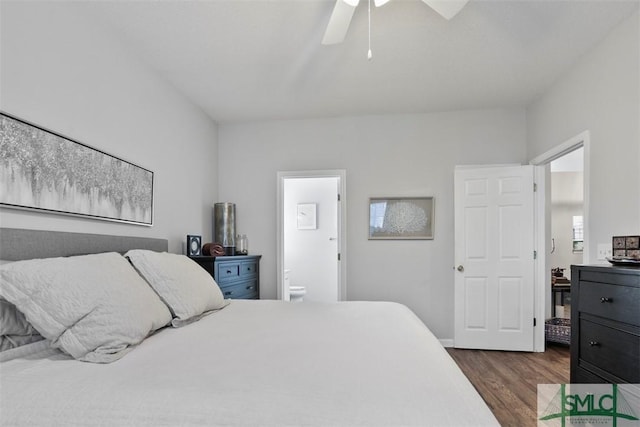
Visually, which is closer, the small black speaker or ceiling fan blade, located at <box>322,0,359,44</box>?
ceiling fan blade, located at <box>322,0,359,44</box>

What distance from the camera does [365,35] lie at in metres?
2.38

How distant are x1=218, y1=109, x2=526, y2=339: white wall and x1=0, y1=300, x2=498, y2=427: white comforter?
8.14 ft

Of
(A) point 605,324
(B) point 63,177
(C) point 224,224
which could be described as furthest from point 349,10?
(C) point 224,224

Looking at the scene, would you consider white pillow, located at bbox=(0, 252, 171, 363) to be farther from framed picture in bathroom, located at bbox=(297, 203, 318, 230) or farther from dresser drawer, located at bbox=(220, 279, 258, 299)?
framed picture in bathroom, located at bbox=(297, 203, 318, 230)

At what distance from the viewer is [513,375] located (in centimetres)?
288

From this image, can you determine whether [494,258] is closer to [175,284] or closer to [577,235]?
[577,235]

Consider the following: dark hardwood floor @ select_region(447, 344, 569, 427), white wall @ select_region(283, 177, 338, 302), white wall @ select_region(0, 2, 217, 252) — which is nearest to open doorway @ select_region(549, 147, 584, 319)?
dark hardwood floor @ select_region(447, 344, 569, 427)

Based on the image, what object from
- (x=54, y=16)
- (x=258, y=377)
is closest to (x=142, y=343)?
(x=258, y=377)

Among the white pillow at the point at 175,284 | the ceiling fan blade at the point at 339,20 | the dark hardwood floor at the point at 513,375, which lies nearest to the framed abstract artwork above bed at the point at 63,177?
the white pillow at the point at 175,284

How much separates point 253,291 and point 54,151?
2.38 metres

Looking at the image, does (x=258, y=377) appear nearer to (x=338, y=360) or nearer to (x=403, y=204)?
(x=338, y=360)

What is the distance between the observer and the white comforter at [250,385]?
85 cm

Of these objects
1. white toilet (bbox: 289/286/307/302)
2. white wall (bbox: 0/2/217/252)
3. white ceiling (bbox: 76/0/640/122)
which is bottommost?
Answer: white toilet (bbox: 289/286/307/302)

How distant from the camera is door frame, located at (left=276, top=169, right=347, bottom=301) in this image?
392 centimetres
